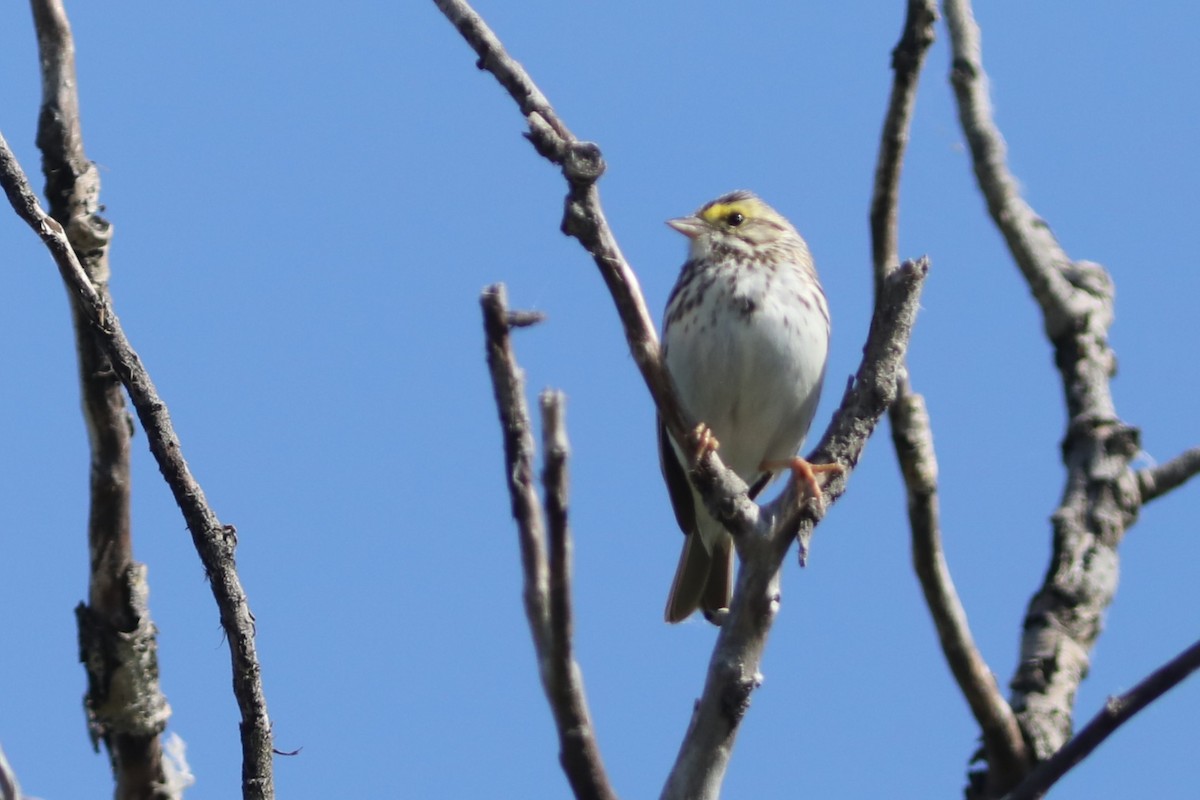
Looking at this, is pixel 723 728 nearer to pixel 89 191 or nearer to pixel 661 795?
pixel 661 795

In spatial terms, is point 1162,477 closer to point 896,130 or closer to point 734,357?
point 896,130

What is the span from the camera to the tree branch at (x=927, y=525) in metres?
4.33

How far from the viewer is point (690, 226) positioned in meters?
6.99

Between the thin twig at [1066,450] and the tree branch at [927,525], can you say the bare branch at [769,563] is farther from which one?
the thin twig at [1066,450]

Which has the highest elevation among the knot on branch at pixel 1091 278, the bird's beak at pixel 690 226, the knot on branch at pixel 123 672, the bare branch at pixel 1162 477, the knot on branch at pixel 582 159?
the bird's beak at pixel 690 226

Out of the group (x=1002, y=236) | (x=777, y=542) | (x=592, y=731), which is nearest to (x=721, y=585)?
(x=1002, y=236)

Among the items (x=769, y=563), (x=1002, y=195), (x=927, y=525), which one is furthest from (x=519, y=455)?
(x=1002, y=195)

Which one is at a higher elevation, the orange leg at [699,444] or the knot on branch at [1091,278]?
the knot on branch at [1091,278]

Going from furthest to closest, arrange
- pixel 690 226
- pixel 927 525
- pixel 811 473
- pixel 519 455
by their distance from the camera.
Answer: pixel 690 226 → pixel 927 525 → pixel 811 473 → pixel 519 455

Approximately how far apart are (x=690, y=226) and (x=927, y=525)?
2833 millimetres

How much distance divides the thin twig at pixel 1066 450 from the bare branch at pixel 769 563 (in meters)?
0.96

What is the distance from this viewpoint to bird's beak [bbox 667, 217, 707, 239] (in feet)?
22.8

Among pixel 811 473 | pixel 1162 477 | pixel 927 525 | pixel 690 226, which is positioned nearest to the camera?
pixel 811 473

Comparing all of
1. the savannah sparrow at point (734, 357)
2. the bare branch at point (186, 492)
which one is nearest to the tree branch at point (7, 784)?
the bare branch at point (186, 492)
